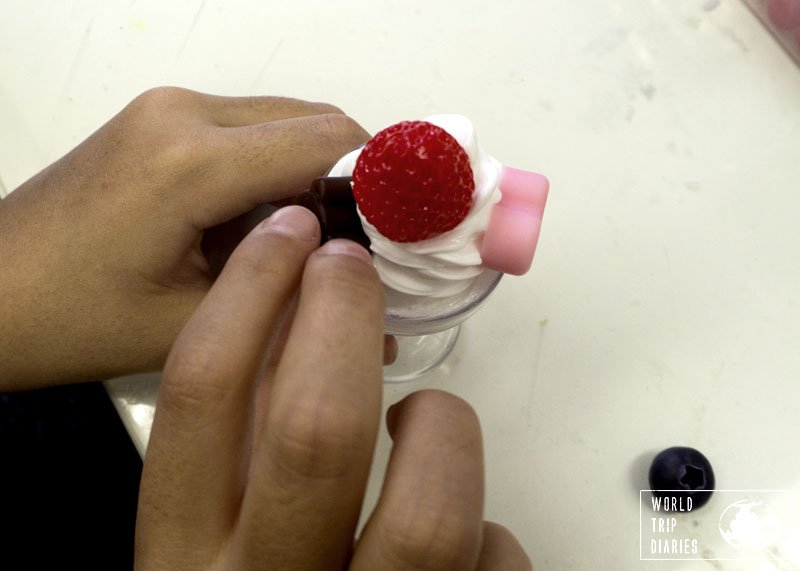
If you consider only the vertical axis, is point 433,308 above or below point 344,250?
below

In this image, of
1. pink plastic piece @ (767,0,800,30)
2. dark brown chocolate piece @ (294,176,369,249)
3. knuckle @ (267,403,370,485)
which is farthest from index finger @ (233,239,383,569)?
pink plastic piece @ (767,0,800,30)

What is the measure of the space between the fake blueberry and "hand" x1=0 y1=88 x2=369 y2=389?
42 cm

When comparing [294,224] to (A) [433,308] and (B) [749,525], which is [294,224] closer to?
(A) [433,308]

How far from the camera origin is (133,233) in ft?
1.82

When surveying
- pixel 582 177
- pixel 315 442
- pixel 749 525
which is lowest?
pixel 749 525

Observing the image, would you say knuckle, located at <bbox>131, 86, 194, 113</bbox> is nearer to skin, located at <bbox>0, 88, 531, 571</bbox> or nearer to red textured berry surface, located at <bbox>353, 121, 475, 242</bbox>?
skin, located at <bbox>0, 88, 531, 571</bbox>

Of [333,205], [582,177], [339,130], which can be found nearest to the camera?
[333,205]

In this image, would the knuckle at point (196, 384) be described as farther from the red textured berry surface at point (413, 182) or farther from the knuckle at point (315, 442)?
the red textured berry surface at point (413, 182)

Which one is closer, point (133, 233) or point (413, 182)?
point (413, 182)

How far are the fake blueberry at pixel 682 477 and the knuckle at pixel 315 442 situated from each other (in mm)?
383

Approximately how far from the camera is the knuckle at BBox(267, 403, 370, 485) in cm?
35

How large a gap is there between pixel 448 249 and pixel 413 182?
0.22 feet

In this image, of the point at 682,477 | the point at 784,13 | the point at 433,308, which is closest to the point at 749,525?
the point at 682,477

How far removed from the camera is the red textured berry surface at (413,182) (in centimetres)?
44
